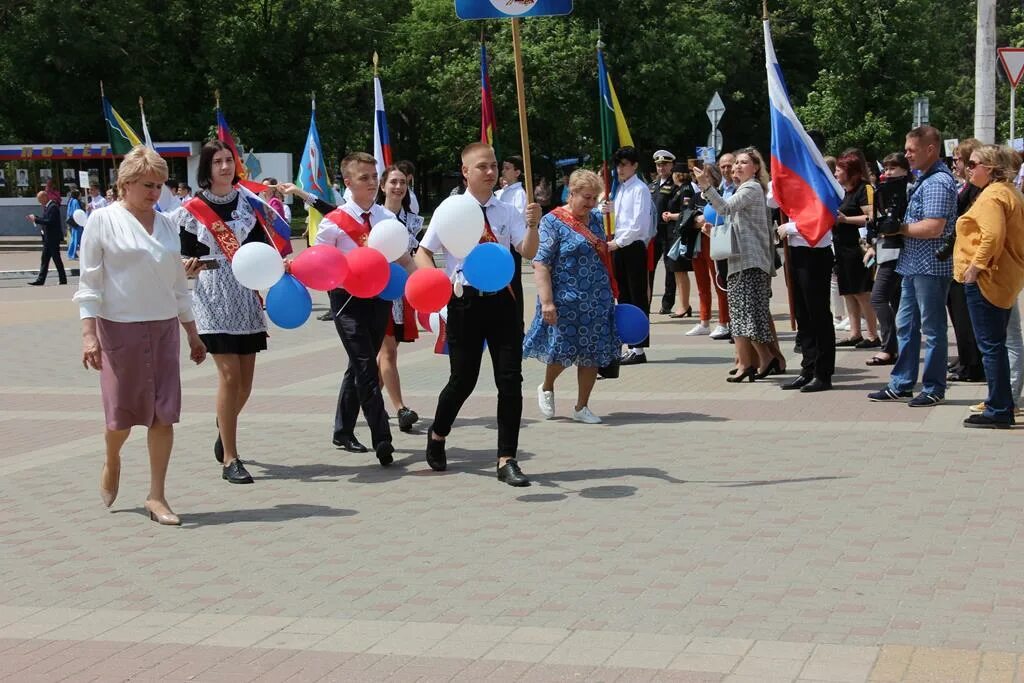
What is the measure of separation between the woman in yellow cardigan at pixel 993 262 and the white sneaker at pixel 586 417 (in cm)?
246

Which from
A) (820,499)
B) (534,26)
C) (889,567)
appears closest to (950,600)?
(889,567)

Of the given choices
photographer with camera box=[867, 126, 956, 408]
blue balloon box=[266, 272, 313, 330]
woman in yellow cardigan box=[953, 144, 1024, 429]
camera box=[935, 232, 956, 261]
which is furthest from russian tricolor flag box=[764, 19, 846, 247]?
blue balloon box=[266, 272, 313, 330]

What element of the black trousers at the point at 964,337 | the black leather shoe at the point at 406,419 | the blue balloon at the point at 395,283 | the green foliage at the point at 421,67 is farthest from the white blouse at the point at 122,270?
the green foliage at the point at 421,67

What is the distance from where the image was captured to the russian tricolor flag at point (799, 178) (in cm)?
1117

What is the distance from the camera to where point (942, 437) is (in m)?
8.90

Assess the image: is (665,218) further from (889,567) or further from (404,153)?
(404,153)

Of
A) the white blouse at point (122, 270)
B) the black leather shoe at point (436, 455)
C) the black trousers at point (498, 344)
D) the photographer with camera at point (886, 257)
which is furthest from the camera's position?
the photographer with camera at point (886, 257)

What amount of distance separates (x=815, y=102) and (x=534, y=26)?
13115 millimetres

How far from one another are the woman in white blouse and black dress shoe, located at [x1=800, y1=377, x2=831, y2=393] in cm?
558

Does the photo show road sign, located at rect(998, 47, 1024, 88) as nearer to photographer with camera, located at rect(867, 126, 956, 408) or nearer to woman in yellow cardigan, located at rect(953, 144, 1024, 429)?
photographer with camera, located at rect(867, 126, 956, 408)

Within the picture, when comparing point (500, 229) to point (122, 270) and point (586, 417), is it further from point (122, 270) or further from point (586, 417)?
point (586, 417)

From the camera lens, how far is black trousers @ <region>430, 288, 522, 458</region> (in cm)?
787

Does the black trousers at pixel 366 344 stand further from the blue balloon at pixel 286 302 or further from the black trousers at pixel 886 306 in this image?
the black trousers at pixel 886 306

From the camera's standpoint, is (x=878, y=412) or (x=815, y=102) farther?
(x=815, y=102)
